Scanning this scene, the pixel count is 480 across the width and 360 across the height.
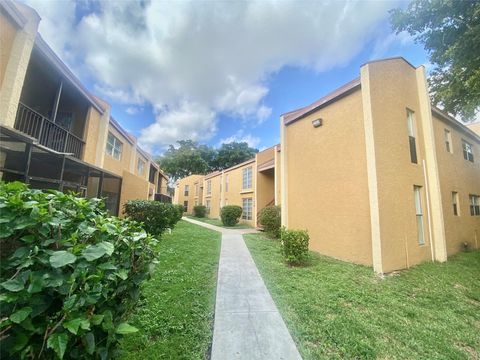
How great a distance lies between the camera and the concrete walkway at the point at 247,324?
3.19 metres

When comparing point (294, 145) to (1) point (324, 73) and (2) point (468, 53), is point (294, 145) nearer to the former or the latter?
(1) point (324, 73)

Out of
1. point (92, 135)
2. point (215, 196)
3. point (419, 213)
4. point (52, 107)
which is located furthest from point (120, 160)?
point (419, 213)

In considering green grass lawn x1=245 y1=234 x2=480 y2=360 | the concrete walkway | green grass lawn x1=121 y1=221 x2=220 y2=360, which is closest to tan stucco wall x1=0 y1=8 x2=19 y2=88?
green grass lawn x1=121 y1=221 x2=220 y2=360

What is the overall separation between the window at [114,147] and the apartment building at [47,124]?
0.06 metres

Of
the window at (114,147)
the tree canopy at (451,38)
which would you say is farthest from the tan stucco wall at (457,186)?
the window at (114,147)

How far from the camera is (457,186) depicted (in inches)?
445

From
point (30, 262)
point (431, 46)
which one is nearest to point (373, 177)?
point (431, 46)

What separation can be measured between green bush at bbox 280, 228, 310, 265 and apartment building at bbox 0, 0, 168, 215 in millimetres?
7479

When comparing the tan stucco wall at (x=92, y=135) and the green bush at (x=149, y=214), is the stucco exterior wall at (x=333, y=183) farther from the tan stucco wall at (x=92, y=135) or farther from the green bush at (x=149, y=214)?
the tan stucco wall at (x=92, y=135)

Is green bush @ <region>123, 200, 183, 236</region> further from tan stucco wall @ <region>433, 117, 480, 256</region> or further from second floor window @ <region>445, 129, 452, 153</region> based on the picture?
second floor window @ <region>445, 129, 452, 153</region>

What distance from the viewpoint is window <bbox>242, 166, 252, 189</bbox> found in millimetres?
21516

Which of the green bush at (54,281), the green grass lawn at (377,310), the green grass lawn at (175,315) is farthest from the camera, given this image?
the green grass lawn at (377,310)

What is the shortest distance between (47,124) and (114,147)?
558cm

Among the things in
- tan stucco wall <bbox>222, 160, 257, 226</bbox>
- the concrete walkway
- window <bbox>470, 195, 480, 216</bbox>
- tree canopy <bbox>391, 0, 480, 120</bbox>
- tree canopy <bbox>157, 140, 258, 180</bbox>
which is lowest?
the concrete walkway
